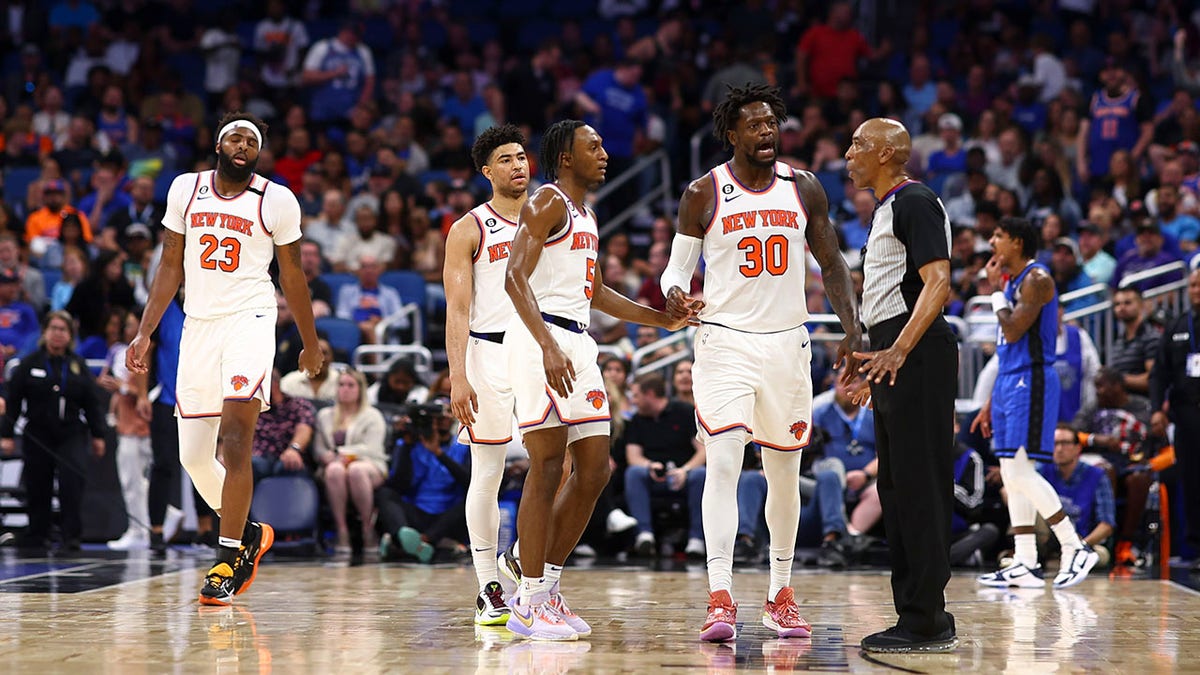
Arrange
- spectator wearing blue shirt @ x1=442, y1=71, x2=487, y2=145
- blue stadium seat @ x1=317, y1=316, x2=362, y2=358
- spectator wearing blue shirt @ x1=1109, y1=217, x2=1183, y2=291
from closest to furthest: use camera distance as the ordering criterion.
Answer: spectator wearing blue shirt @ x1=1109, y1=217, x2=1183, y2=291 → blue stadium seat @ x1=317, y1=316, x2=362, y2=358 → spectator wearing blue shirt @ x1=442, y1=71, x2=487, y2=145

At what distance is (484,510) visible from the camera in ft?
21.9

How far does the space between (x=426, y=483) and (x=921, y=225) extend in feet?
19.7

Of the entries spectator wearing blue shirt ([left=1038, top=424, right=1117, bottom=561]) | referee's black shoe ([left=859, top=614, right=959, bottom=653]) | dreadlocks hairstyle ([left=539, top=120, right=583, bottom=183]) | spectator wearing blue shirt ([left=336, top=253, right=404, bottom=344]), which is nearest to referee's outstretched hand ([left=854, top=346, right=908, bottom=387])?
referee's black shoe ([left=859, top=614, right=959, bottom=653])

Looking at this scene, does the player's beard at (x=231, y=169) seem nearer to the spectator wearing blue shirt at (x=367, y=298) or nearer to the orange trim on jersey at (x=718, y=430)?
the orange trim on jersey at (x=718, y=430)

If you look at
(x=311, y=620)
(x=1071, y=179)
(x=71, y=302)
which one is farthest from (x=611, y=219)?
(x=311, y=620)

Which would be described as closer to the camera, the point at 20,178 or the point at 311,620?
the point at 311,620

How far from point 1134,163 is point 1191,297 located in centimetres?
426

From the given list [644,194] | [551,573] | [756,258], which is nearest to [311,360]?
[551,573]

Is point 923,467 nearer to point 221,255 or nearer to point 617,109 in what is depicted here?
point 221,255

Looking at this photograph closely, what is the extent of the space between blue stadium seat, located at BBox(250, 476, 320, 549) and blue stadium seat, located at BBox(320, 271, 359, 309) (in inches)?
131

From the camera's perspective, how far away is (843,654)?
5797mm

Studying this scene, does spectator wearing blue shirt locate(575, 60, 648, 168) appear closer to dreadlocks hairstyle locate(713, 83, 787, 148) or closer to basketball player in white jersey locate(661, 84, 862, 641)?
dreadlocks hairstyle locate(713, 83, 787, 148)

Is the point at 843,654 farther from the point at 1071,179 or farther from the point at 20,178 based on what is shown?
the point at 20,178

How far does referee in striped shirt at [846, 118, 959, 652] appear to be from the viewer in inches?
229
